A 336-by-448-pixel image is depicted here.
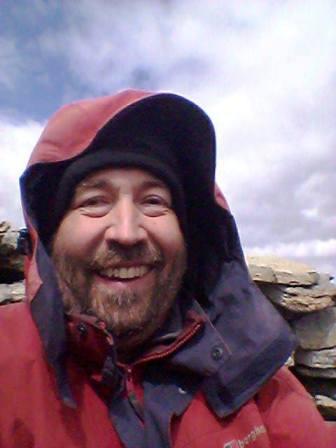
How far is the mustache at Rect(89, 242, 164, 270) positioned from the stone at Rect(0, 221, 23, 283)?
306 cm

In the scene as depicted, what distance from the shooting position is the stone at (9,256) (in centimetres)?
473

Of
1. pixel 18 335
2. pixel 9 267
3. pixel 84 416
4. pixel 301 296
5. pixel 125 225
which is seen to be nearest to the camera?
pixel 84 416

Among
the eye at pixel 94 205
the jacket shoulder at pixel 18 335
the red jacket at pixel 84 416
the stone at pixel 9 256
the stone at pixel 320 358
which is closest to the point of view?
the red jacket at pixel 84 416

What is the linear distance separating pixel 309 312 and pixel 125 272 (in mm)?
4849

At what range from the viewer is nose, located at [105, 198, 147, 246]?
6.15 feet

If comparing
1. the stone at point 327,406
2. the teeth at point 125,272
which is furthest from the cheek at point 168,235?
the stone at point 327,406

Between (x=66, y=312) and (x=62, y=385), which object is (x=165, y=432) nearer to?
(x=62, y=385)

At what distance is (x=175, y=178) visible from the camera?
2174 mm

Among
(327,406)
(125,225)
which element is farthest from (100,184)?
(327,406)

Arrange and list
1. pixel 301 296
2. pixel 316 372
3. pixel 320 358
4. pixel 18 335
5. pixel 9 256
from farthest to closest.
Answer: pixel 316 372 → pixel 320 358 → pixel 301 296 → pixel 9 256 → pixel 18 335

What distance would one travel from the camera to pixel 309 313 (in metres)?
6.32

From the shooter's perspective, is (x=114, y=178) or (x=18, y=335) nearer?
(x=18, y=335)

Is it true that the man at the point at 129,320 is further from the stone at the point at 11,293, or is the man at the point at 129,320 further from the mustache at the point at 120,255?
the stone at the point at 11,293

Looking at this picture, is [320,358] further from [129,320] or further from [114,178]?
[114,178]
